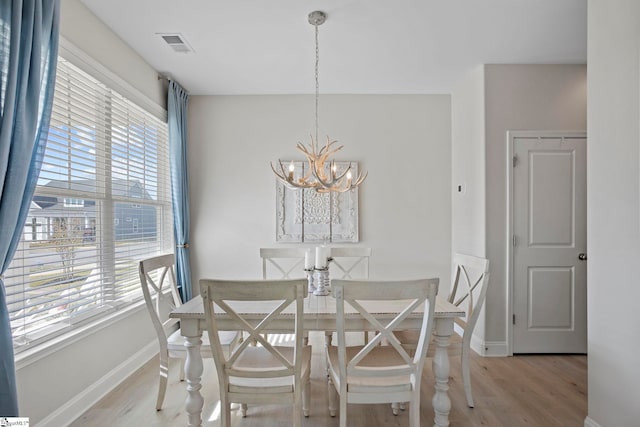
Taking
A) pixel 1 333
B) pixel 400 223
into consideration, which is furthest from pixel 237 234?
pixel 1 333

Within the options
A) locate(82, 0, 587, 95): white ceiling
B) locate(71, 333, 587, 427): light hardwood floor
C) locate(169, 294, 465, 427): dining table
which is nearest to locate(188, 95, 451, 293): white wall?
locate(82, 0, 587, 95): white ceiling

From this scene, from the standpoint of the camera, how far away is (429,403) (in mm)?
2209

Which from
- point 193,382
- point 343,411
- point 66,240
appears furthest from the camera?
point 66,240

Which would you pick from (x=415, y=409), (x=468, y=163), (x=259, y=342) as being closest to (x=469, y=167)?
(x=468, y=163)

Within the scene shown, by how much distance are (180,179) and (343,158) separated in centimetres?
180

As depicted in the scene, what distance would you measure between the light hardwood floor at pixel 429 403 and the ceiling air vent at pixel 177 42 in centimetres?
265

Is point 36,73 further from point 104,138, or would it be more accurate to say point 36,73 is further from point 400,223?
point 400,223

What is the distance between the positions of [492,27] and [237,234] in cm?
307

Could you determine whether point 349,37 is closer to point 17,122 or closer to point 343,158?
point 343,158

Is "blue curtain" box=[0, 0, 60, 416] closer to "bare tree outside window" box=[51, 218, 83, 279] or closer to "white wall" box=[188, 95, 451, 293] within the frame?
"bare tree outside window" box=[51, 218, 83, 279]

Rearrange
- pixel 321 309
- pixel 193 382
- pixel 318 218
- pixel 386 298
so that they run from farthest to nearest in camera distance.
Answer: pixel 318 218, pixel 321 309, pixel 193 382, pixel 386 298

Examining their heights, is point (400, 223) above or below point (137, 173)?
below

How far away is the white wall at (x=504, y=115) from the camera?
301 centimetres

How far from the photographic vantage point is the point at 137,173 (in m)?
2.96
